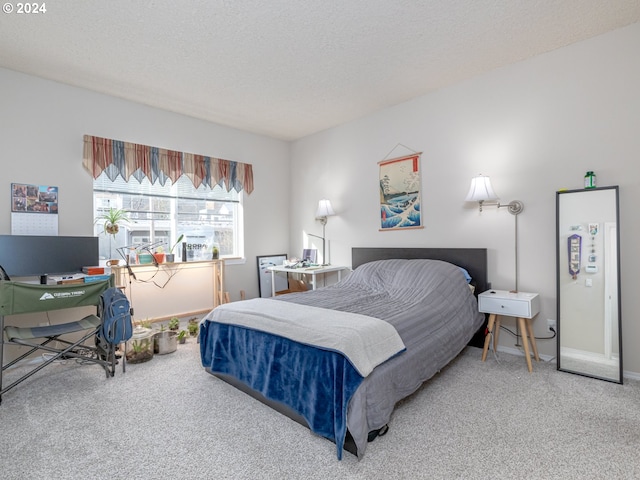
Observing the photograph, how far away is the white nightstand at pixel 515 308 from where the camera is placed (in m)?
2.66

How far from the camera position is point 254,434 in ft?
6.23

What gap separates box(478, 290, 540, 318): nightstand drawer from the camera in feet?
8.70

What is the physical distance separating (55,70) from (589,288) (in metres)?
4.96

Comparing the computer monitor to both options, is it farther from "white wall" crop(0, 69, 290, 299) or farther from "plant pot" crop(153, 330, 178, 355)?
"plant pot" crop(153, 330, 178, 355)

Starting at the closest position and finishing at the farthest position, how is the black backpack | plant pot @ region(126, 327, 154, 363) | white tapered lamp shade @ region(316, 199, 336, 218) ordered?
the black backpack
plant pot @ region(126, 327, 154, 363)
white tapered lamp shade @ region(316, 199, 336, 218)

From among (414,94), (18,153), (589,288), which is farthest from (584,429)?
(18,153)

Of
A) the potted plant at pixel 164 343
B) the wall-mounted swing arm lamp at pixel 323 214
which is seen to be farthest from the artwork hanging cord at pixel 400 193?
the potted plant at pixel 164 343

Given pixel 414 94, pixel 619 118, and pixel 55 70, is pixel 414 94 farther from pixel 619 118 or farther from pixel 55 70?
pixel 55 70

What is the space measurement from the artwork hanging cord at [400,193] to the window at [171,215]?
2.07m

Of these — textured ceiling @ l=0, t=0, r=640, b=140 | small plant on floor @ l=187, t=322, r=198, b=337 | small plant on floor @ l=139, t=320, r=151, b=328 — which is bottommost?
small plant on floor @ l=187, t=322, r=198, b=337

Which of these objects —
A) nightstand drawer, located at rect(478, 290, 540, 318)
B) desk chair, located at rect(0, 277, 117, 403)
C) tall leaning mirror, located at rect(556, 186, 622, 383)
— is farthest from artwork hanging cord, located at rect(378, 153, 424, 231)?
desk chair, located at rect(0, 277, 117, 403)

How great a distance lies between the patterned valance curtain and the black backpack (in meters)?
1.52

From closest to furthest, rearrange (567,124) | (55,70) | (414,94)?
(567,124), (55,70), (414,94)

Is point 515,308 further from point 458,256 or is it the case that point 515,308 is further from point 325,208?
point 325,208
